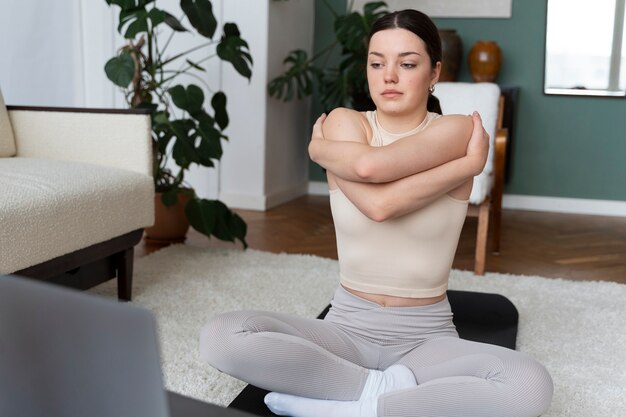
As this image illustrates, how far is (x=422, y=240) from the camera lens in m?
1.78

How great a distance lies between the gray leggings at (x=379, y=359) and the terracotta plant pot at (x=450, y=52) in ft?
11.1

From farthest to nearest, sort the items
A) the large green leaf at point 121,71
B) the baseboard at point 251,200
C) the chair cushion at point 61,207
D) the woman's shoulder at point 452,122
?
the baseboard at point 251,200, the large green leaf at point 121,71, the chair cushion at point 61,207, the woman's shoulder at point 452,122

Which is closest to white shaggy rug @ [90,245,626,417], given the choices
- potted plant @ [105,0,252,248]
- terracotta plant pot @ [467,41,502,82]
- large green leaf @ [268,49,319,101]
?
potted plant @ [105,0,252,248]

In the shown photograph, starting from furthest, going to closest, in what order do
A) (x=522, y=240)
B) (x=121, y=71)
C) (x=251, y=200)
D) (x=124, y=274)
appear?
(x=251, y=200), (x=522, y=240), (x=121, y=71), (x=124, y=274)

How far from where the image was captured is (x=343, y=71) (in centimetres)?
503

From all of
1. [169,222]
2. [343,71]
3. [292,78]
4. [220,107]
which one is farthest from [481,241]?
[292,78]

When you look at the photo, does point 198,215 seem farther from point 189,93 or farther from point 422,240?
point 422,240

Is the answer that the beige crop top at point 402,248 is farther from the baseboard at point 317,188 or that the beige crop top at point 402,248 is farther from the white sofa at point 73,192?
the baseboard at point 317,188

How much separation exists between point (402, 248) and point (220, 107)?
2.06 m

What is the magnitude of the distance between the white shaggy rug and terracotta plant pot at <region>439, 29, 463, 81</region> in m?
2.04

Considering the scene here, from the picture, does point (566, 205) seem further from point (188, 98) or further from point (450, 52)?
point (188, 98)

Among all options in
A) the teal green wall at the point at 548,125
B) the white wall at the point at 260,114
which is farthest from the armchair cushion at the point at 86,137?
the teal green wall at the point at 548,125

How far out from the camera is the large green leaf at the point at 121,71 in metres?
3.11

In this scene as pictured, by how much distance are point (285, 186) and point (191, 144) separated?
187 centimetres
